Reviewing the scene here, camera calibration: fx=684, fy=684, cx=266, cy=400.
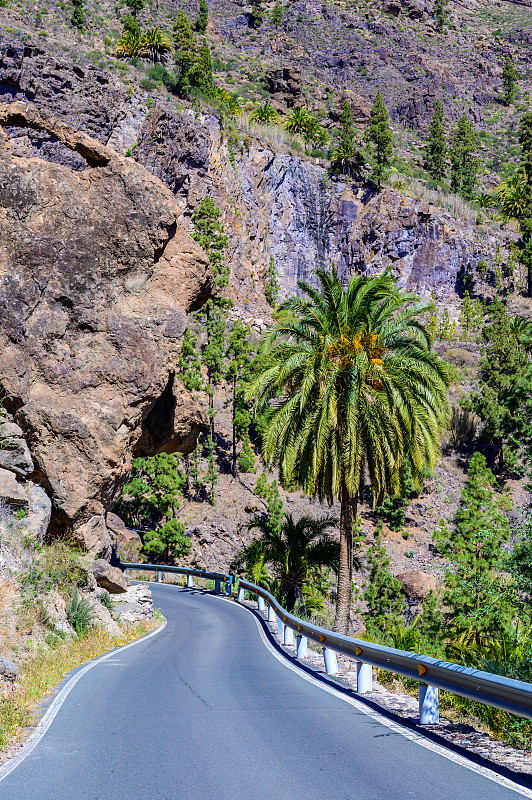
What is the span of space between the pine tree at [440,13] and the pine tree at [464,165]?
243ft

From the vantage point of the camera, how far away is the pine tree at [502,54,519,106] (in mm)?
126875

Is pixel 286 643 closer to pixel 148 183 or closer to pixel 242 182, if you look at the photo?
pixel 148 183

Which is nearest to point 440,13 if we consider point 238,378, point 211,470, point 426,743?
point 238,378

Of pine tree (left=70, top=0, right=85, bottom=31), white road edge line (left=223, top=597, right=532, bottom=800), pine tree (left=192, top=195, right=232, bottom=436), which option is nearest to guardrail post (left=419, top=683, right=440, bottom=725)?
white road edge line (left=223, top=597, right=532, bottom=800)

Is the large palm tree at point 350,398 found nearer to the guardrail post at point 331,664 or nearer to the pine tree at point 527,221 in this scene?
the guardrail post at point 331,664

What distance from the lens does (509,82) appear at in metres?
129

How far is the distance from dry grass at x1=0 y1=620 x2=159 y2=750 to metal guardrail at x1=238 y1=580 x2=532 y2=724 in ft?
13.0

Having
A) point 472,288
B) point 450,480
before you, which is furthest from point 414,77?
point 450,480

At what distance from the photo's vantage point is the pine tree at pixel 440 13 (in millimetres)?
150000

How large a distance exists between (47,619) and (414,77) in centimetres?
13432

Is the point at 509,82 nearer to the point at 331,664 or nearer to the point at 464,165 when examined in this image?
the point at 464,165

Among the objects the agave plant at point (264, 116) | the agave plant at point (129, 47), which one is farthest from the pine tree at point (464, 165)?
the agave plant at point (129, 47)

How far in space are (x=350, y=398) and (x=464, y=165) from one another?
265 feet

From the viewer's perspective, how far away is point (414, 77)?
127 metres
